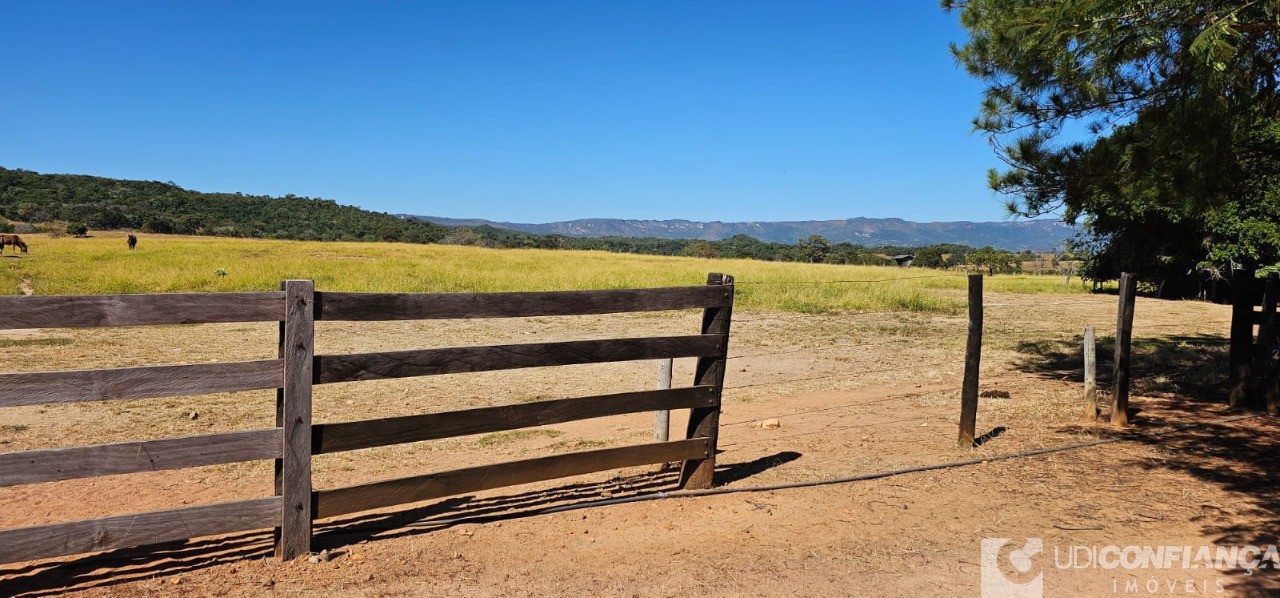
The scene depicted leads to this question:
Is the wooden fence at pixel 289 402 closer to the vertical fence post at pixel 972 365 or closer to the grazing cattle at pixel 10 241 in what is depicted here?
the vertical fence post at pixel 972 365

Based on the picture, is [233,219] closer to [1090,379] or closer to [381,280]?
[381,280]

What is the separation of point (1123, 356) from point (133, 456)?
809cm

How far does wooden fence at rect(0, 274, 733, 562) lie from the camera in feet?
12.0

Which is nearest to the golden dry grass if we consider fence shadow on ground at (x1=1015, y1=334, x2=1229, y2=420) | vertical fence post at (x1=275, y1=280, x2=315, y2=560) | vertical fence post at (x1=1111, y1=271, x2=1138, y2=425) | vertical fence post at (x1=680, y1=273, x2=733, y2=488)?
fence shadow on ground at (x1=1015, y1=334, x2=1229, y2=420)

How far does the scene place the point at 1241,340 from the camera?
8.27m

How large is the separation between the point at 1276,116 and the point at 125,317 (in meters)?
9.71

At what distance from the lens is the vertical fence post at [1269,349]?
25.9 feet

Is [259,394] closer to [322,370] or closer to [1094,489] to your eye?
[322,370]

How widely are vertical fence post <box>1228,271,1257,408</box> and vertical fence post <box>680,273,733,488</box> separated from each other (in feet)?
19.7

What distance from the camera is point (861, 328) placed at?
18953 mm

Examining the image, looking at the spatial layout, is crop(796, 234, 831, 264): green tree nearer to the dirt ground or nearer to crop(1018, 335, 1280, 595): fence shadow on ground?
crop(1018, 335, 1280, 595): fence shadow on ground

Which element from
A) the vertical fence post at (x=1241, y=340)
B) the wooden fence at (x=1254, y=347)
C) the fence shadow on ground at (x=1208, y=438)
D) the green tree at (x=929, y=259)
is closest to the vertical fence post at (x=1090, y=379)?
the fence shadow on ground at (x=1208, y=438)

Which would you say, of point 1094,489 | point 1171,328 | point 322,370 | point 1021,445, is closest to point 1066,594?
point 1094,489

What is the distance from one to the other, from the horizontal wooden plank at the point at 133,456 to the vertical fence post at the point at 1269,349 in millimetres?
9012
